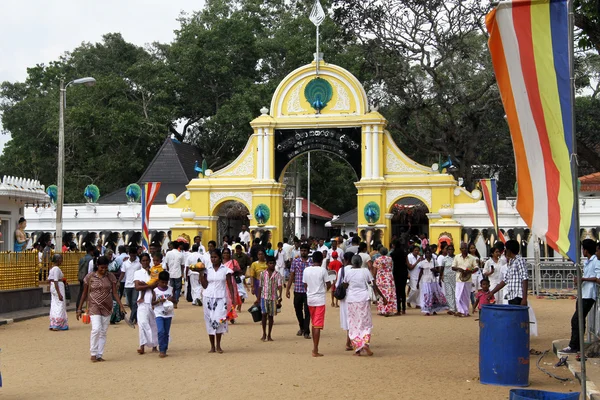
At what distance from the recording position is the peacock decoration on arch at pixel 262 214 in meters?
30.5

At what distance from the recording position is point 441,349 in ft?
40.9

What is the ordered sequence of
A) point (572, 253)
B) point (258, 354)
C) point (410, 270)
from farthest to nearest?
1. point (410, 270)
2. point (258, 354)
3. point (572, 253)

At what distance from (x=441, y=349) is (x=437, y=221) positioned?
57.1ft

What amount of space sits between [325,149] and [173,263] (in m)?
12.5

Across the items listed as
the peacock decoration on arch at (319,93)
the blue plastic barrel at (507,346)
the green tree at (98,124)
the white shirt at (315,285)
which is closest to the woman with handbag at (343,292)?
the white shirt at (315,285)

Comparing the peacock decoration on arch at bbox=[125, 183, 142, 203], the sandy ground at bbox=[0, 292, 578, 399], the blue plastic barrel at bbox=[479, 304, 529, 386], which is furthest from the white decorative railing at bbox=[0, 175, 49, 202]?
the blue plastic barrel at bbox=[479, 304, 529, 386]

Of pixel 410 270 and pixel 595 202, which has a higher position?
pixel 595 202

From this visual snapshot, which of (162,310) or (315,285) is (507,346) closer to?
(315,285)

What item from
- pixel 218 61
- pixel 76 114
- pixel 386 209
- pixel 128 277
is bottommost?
pixel 128 277

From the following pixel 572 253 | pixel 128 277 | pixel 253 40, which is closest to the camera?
Result: pixel 572 253

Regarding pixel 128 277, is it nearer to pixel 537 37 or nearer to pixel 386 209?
pixel 537 37

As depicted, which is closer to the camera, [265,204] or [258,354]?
[258,354]

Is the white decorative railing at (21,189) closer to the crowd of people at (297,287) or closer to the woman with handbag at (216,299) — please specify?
the crowd of people at (297,287)

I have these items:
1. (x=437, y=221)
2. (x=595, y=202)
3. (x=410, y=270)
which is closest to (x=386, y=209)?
(x=437, y=221)
